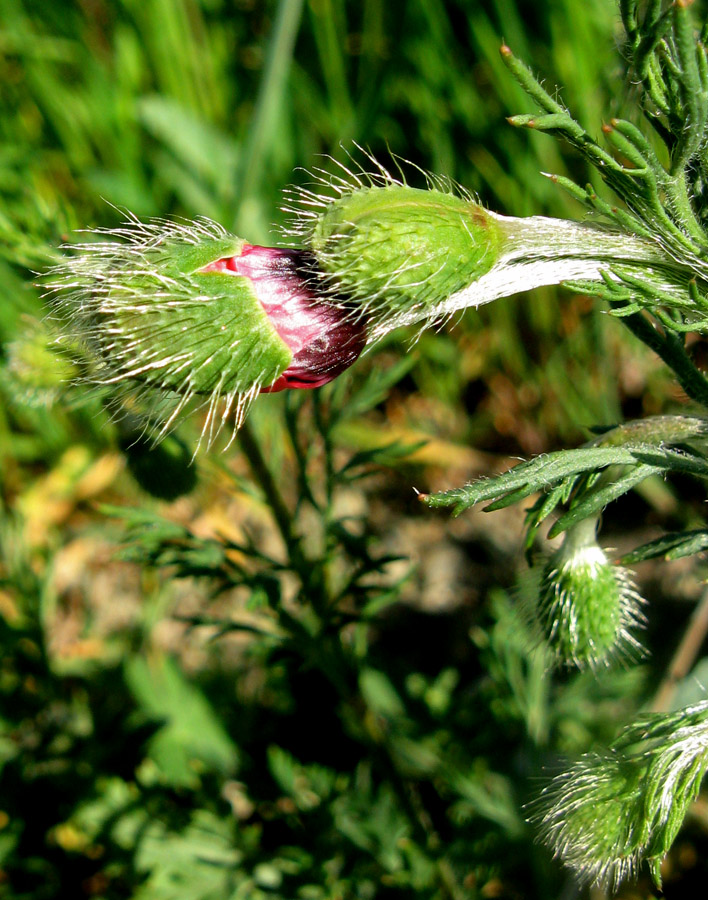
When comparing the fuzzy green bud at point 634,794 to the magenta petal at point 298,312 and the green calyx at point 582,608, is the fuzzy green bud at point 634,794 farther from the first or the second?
the magenta petal at point 298,312

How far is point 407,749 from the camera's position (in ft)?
6.79

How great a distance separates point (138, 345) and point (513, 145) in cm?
217

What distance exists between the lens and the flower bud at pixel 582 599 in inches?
50.3

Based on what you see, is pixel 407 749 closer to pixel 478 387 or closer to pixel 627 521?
pixel 627 521

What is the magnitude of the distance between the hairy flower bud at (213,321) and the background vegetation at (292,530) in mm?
535

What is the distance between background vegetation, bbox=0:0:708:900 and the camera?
6.21 feet

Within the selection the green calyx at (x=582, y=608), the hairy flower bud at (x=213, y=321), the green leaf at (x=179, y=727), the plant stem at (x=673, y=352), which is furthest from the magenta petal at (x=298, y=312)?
the green leaf at (x=179, y=727)

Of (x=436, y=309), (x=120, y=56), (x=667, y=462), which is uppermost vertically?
(x=120, y=56)

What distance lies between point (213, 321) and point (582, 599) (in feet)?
2.27

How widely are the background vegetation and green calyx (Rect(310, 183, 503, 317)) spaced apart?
60cm

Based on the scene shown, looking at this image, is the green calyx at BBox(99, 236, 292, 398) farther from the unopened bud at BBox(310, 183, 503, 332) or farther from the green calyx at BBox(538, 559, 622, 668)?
the green calyx at BBox(538, 559, 622, 668)

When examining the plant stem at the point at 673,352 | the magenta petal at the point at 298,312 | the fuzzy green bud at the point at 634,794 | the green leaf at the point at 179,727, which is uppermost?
the magenta petal at the point at 298,312

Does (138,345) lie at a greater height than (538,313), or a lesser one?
greater

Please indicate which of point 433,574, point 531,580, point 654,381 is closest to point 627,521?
point 654,381
